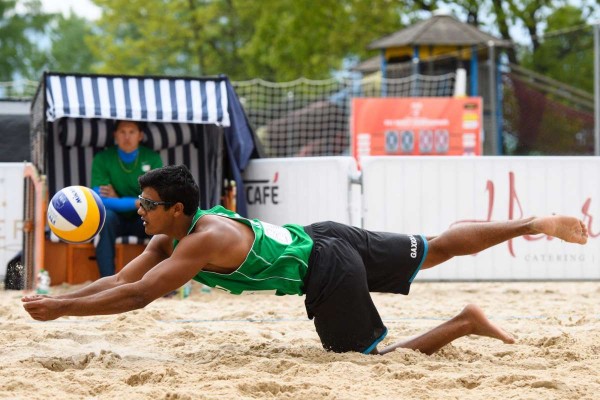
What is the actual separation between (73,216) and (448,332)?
8.62ft

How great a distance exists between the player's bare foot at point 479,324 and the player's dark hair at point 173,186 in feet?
5.05

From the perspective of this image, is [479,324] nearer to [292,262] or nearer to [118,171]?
[292,262]

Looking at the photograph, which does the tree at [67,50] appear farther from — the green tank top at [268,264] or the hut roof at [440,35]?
the green tank top at [268,264]

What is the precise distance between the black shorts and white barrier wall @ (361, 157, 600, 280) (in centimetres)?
365

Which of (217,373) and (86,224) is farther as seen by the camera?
(86,224)

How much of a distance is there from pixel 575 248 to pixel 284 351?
4372 mm

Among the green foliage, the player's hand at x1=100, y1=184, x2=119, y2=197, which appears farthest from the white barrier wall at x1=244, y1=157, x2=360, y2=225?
the green foliage

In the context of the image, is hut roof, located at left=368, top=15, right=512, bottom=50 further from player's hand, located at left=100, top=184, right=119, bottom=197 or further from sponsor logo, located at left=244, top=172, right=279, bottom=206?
player's hand, located at left=100, top=184, right=119, bottom=197

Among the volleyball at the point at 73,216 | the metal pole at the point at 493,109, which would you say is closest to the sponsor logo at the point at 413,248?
the volleyball at the point at 73,216

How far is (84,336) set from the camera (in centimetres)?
570

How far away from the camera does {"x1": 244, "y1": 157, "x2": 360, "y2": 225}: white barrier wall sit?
8992mm

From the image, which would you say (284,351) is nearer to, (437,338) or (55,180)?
(437,338)

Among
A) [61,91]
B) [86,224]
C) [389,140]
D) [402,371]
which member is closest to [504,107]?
[389,140]

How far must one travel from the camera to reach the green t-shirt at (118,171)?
879 centimetres
